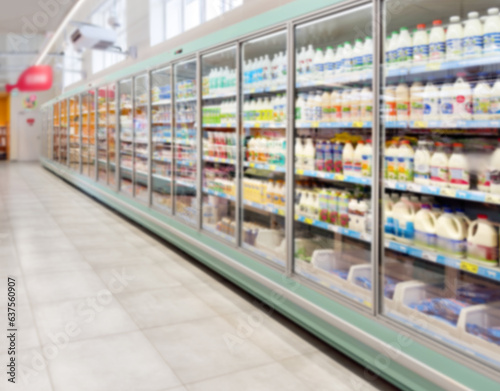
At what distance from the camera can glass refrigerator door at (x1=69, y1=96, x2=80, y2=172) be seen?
465 inches

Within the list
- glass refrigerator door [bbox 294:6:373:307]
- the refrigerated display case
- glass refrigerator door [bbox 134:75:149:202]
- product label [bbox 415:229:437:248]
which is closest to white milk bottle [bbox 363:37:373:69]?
glass refrigerator door [bbox 294:6:373:307]

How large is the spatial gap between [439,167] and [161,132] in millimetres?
4248

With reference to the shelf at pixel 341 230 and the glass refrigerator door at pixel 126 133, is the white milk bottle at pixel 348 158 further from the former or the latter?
the glass refrigerator door at pixel 126 133

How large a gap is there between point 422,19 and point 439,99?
74 centimetres

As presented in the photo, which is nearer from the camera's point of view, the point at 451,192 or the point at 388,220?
the point at 451,192

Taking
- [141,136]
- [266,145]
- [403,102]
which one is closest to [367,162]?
[403,102]

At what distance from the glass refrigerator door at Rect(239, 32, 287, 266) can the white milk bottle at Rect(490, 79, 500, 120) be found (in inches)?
63.2

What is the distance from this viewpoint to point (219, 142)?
475 centimetres

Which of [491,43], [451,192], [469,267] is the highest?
[491,43]

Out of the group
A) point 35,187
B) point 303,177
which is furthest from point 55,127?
point 303,177

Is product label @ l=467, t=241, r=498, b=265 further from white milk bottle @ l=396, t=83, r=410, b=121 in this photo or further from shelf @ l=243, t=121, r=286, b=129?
shelf @ l=243, t=121, r=286, b=129

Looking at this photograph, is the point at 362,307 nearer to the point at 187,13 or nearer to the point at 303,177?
the point at 303,177

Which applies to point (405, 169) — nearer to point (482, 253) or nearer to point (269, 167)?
point (482, 253)

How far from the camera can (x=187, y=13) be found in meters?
7.69
